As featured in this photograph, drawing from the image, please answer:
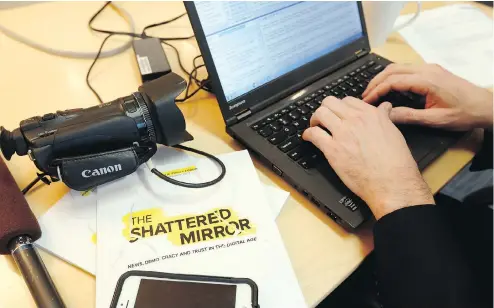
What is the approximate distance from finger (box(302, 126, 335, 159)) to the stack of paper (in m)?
0.08

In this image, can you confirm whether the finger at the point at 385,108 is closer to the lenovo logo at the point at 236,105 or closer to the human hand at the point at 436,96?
the human hand at the point at 436,96

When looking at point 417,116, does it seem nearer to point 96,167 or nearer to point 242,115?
point 242,115

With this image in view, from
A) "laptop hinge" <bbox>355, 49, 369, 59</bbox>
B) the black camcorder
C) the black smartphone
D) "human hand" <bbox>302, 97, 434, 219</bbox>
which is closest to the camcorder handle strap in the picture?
the black camcorder

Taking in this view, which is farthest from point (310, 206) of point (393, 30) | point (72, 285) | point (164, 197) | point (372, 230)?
point (393, 30)

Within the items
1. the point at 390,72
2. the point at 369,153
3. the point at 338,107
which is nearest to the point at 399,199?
the point at 369,153

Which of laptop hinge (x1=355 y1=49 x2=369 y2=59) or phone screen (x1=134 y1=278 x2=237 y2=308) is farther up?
laptop hinge (x1=355 y1=49 x2=369 y2=59)

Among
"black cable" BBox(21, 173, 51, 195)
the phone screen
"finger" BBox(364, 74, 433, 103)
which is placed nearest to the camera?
the phone screen

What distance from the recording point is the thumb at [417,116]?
65 centimetres

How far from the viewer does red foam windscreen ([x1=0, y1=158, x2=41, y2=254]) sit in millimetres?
478

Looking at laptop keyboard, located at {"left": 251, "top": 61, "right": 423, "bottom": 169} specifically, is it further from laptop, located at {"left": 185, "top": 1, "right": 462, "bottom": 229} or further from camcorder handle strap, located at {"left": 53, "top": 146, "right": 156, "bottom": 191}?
camcorder handle strap, located at {"left": 53, "top": 146, "right": 156, "bottom": 191}

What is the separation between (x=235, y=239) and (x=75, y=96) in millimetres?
414

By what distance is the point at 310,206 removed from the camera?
1.87ft

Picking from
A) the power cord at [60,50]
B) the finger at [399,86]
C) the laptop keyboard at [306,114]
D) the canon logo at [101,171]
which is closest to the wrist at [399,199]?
the laptop keyboard at [306,114]

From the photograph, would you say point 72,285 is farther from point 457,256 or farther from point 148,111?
point 457,256
